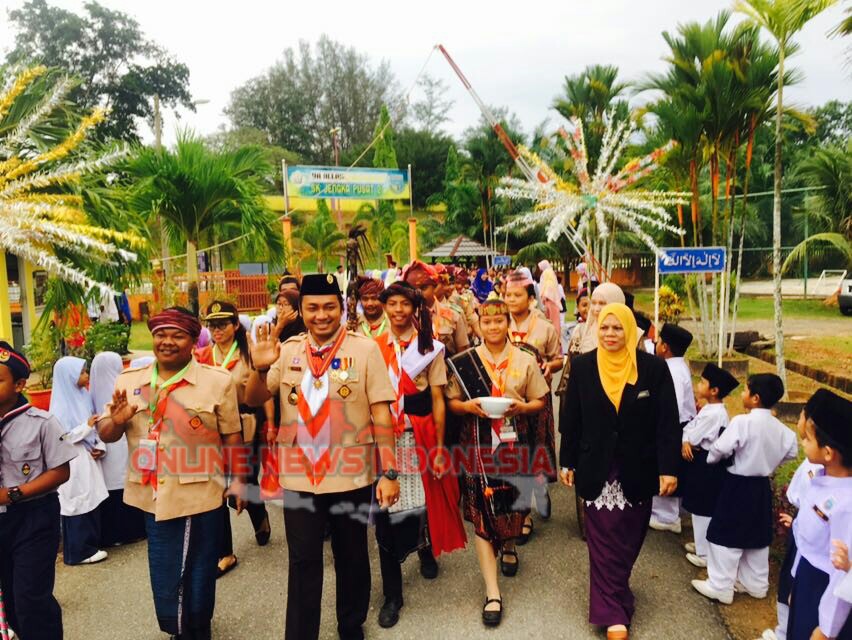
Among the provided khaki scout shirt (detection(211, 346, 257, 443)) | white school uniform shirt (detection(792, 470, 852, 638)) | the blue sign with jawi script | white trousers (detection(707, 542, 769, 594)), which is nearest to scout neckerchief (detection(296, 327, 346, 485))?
khaki scout shirt (detection(211, 346, 257, 443))

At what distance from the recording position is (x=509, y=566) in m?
4.17

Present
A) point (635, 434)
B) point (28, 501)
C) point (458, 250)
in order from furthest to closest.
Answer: point (458, 250) → point (635, 434) → point (28, 501)

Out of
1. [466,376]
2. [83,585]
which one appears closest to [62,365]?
[83,585]

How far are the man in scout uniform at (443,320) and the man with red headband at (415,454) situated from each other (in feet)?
3.14

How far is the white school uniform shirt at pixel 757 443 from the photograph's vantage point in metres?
3.67

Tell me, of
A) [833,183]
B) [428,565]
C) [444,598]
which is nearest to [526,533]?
[428,565]

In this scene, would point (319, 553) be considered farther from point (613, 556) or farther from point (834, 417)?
point (834, 417)

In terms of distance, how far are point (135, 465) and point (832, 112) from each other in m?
54.3

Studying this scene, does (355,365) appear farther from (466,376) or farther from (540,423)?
(540,423)

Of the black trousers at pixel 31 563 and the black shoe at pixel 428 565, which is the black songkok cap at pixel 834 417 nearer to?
the black shoe at pixel 428 565

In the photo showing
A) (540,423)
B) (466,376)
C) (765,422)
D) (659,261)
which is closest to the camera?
(765,422)

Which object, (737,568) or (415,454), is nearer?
(737,568)

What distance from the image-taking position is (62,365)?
4387 millimetres

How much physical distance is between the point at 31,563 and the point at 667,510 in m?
4.27
